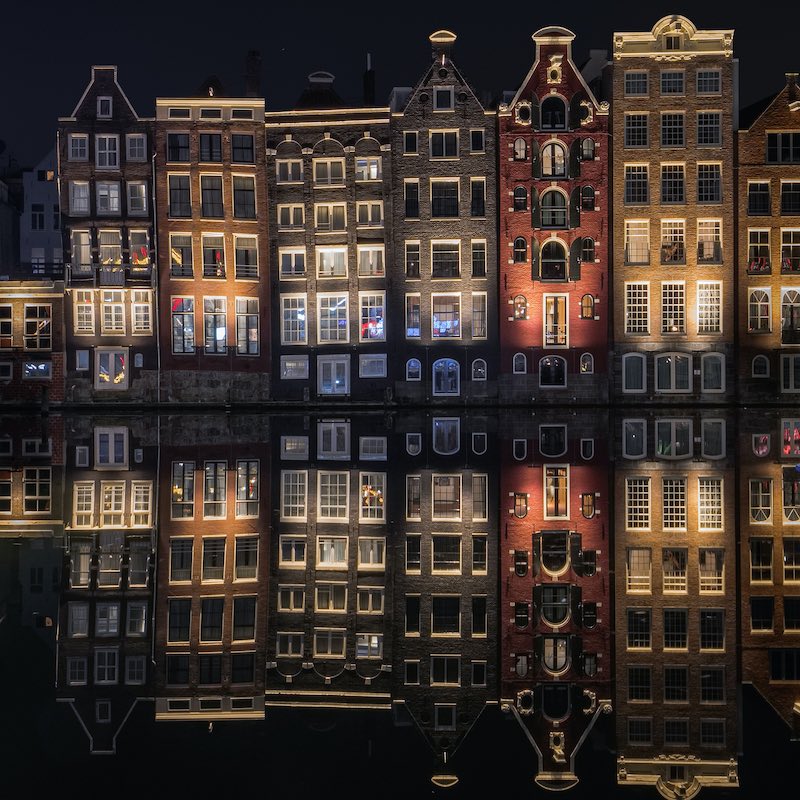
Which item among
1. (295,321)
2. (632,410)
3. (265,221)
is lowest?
(632,410)

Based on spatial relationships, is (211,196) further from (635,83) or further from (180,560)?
(180,560)

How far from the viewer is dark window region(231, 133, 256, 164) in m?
61.8

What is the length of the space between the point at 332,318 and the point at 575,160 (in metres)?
16.1

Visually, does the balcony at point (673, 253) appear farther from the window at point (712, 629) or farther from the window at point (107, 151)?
the window at point (712, 629)

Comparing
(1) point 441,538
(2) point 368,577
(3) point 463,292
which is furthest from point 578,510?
(3) point 463,292

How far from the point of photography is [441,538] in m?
15.4

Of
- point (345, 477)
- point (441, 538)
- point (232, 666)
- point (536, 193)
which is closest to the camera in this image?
point (232, 666)

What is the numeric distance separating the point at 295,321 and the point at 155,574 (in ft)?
164

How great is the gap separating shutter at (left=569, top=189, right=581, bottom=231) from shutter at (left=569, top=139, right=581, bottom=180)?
0.87m

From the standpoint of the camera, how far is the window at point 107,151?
61.5 m

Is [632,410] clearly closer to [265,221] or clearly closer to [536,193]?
[536,193]

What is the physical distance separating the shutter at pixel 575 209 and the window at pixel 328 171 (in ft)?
42.3

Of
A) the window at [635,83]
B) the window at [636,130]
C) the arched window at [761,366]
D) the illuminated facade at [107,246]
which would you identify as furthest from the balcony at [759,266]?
the illuminated facade at [107,246]

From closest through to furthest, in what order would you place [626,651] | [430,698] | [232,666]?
[430,698], [232,666], [626,651]
